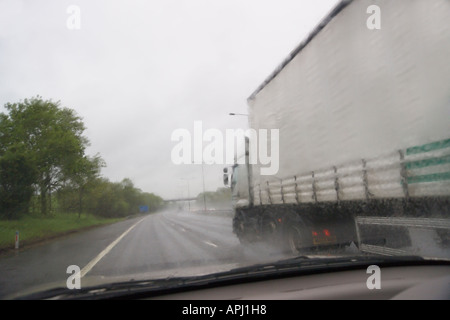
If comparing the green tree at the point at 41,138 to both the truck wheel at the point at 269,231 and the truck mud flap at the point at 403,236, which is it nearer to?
the truck wheel at the point at 269,231

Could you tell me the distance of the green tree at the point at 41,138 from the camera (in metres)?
22.8

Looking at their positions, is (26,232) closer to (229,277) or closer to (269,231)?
(269,231)

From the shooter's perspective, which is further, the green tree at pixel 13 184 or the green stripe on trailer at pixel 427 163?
the green tree at pixel 13 184

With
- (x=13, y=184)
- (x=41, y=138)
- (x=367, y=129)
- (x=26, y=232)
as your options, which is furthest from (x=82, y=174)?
(x=367, y=129)

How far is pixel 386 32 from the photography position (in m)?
3.95

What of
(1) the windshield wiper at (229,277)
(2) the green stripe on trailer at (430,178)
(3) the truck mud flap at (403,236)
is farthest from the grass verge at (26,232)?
(2) the green stripe on trailer at (430,178)

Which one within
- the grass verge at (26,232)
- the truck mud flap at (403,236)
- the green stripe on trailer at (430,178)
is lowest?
the grass verge at (26,232)

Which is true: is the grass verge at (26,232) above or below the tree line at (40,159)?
below

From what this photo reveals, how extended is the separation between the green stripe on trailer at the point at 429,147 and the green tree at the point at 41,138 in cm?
2386

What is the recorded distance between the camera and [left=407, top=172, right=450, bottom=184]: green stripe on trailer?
326cm

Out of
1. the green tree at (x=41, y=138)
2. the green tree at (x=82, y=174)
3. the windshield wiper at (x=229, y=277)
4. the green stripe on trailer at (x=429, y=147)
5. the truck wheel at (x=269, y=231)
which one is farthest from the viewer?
the green tree at (x=82, y=174)

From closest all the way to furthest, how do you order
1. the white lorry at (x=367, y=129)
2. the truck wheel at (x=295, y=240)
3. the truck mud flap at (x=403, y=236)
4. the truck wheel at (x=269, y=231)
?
1. the white lorry at (x=367, y=129)
2. the truck mud flap at (x=403, y=236)
3. the truck wheel at (x=295, y=240)
4. the truck wheel at (x=269, y=231)
